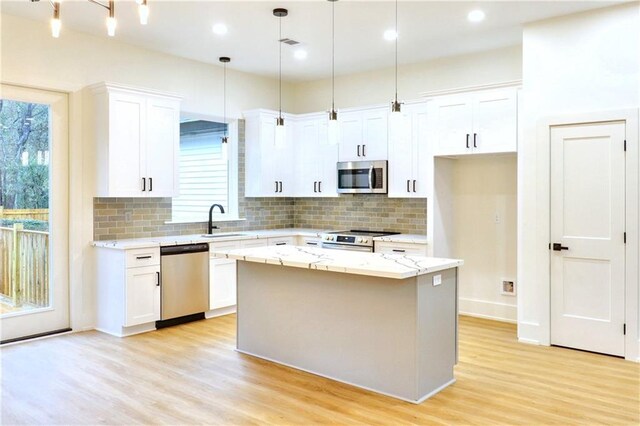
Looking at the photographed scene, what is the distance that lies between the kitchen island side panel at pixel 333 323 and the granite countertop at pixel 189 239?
120cm

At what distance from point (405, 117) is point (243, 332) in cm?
318

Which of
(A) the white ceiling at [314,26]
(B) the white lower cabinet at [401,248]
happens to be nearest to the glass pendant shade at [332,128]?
(A) the white ceiling at [314,26]

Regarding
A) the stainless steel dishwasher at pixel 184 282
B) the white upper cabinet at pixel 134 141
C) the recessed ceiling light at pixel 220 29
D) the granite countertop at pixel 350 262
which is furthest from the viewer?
the stainless steel dishwasher at pixel 184 282

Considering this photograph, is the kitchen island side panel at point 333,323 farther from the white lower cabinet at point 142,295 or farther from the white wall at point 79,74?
the white wall at point 79,74

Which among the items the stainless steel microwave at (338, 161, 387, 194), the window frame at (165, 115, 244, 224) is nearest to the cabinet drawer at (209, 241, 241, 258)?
the window frame at (165, 115, 244, 224)

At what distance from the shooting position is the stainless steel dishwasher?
5459mm

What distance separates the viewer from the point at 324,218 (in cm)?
749

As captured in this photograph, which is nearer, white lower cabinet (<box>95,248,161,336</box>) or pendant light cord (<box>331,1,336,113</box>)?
pendant light cord (<box>331,1,336,113</box>)

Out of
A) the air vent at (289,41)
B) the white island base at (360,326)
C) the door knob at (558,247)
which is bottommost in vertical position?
the white island base at (360,326)

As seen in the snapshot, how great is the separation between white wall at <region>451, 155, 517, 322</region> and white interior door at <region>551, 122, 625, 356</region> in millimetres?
958

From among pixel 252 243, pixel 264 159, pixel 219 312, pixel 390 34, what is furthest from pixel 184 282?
pixel 390 34

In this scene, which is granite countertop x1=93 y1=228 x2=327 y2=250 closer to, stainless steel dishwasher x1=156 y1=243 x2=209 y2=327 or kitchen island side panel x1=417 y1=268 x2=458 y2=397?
stainless steel dishwasher x1=156 y1=243 x2=209 y2=327

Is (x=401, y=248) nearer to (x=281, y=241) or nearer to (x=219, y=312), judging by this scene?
(x=281, y=241)

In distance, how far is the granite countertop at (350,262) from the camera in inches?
135
